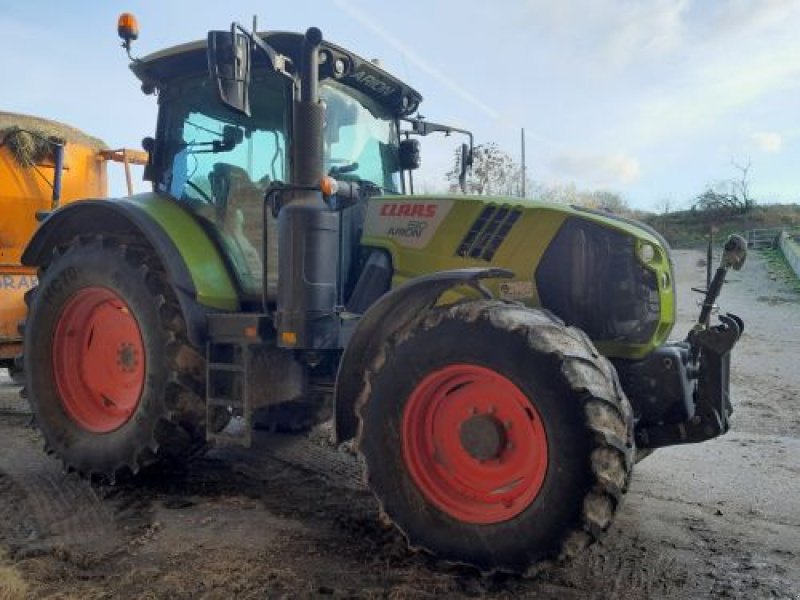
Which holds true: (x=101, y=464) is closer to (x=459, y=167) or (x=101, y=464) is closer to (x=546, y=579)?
(x=546, y=579)

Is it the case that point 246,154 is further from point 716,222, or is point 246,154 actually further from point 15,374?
point 716,222

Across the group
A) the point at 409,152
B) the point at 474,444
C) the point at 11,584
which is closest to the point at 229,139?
the point at 409,152

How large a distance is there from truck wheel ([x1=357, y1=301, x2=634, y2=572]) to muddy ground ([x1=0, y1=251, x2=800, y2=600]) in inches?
9.8

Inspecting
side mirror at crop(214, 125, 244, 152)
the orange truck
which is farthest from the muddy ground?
side mirror at crop(214, 125, 244, 152)

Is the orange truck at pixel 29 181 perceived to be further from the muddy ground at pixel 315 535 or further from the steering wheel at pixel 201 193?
the steering wheel at pixel 201 193

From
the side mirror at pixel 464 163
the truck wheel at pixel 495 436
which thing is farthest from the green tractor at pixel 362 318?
the side mirror at pixel 464 163

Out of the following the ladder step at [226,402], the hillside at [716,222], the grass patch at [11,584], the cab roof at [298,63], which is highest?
the hillside at [716,222]

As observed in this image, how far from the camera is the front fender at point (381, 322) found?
3.16 m

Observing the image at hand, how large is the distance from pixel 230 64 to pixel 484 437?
202cm

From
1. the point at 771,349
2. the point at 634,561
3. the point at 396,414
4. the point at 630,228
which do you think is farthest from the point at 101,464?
the point at 771,349

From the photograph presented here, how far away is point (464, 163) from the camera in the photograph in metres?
5.36

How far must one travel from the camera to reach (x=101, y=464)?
13.8 ft

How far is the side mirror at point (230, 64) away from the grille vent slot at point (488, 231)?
129 cm

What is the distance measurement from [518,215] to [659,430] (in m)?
1.23
